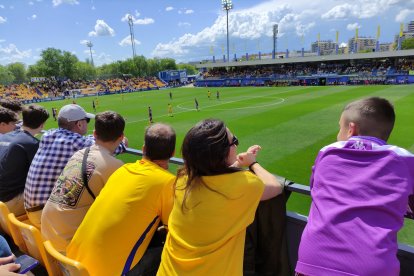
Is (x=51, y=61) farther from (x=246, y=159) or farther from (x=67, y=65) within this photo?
(x=246, y=159)

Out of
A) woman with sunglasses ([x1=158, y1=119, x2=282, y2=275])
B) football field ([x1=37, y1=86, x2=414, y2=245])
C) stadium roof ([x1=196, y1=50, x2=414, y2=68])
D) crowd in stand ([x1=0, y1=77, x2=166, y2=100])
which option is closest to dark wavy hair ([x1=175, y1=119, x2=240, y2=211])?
woman with sunglasses ([x1=158, y1=119, x2=282, y2=275])

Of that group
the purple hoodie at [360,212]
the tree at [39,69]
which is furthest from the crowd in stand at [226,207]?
the tree at [39,69]

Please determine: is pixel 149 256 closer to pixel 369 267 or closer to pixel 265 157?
pixel 369 267

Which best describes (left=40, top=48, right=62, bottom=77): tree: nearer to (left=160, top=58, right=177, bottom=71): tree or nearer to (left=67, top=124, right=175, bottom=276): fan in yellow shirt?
(left=160, top=58, right=177, bottom=71): tree

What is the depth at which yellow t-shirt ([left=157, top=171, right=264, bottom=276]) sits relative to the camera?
1.87 meters

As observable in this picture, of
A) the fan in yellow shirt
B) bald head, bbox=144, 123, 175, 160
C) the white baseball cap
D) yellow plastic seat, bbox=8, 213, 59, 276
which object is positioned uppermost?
the white baseball cap

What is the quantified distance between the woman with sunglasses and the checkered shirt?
72.5 inches

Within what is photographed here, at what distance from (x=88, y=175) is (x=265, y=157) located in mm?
8894

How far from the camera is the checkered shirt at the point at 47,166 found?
10.7ft

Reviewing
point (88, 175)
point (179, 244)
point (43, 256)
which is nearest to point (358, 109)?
point (179, 244)

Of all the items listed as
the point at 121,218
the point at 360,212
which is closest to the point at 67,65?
the point at 121,218

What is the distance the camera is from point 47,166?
3.27 m

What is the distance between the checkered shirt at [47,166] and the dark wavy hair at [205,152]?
1.89 metres

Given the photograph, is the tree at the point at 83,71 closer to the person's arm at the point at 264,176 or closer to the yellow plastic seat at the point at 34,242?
the yellow plastic seat at the point at 34,242
